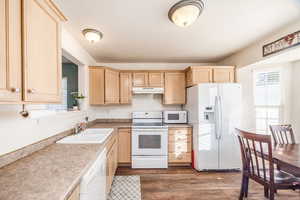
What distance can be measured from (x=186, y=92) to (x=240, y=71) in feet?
3.89

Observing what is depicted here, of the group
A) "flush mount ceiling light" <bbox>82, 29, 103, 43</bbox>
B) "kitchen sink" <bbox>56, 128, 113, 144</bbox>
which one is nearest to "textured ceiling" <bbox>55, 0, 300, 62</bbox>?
"flush mount ceiling light" <bbox>82, 29, 103, 43</bbox>

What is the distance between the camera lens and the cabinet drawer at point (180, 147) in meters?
3.22

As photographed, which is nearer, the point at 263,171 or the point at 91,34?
the point at 263,171

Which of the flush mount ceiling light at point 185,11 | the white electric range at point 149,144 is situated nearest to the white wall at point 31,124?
the white electric range at point 149,144

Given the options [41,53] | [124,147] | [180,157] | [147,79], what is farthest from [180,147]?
[41,53]

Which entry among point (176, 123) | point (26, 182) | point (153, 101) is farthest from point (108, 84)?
point (26, 182)

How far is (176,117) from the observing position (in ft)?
11.5

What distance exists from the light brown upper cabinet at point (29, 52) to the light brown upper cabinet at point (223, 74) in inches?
114

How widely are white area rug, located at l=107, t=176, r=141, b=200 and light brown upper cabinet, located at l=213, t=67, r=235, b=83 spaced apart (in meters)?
2.49

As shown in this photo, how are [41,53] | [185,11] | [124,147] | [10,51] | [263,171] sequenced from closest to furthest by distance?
1. [10,51]
2. [41,53]
3. [185,11]
4. [263,171]
5. [124,147]

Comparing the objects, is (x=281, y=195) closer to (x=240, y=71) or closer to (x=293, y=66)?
(x=240, y=71)

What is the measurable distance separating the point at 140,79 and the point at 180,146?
1.71 m

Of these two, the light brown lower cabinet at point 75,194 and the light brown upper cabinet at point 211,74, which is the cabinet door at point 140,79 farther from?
the light brown lower cabinet at point 75,194

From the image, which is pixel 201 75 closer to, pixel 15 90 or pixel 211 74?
pixel 211 74
